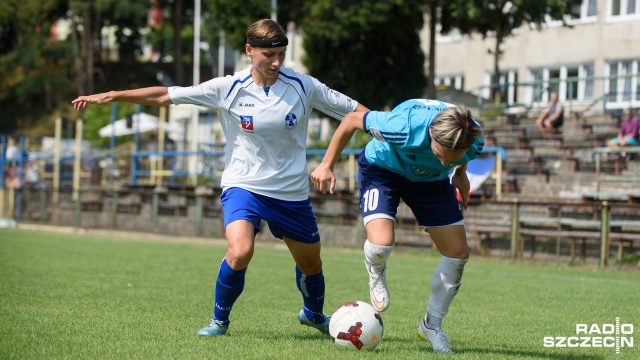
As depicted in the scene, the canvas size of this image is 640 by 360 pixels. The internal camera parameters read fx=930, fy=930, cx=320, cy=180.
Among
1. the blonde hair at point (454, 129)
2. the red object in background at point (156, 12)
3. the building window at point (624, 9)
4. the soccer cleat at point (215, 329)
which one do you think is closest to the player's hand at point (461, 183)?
the blonde hair at point (454, 129)

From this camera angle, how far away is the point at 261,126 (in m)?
6.87

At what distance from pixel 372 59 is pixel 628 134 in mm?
11367

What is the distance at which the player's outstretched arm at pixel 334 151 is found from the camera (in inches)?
258

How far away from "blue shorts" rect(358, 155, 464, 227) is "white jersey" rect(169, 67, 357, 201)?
1.79 ft

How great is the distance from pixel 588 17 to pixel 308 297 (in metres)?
32.2

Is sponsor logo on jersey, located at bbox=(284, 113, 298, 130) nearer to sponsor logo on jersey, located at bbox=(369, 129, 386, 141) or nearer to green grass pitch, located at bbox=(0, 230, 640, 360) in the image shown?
sponsor logo on jersey, located at bbox=(369, 129, 386, 141)

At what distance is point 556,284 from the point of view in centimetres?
1323

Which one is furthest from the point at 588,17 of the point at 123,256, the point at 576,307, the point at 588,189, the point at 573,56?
the point at 576,307

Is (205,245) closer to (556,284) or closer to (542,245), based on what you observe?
(542,245)

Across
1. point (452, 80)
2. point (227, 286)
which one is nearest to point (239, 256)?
point (227, 286)

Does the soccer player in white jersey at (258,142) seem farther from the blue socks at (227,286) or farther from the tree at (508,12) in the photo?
the tree at (508,12)

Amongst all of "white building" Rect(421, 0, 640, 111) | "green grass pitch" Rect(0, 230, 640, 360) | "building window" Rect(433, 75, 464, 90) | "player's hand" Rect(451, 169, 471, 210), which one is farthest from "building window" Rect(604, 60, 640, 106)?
"player's hand" Rect(451, 169, 471, 210)

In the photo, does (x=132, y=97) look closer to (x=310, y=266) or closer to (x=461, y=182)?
(x=310, y=266)

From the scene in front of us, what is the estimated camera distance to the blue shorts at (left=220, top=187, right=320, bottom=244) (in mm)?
6867
